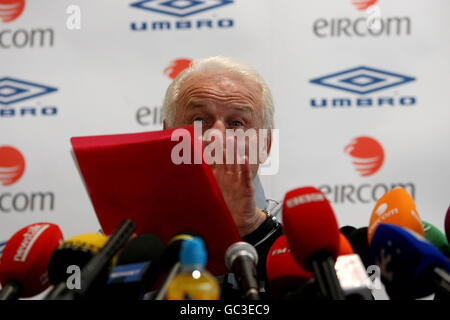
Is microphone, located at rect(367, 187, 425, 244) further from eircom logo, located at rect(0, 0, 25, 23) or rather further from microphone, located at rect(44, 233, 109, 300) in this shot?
eircom logo, located at rect(0, 0, 25, 23)

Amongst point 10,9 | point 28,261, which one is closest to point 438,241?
point 28,261

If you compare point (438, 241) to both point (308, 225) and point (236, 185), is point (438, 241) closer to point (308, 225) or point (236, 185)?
point (308, 225)

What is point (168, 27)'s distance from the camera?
2059mm

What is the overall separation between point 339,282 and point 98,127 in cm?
157

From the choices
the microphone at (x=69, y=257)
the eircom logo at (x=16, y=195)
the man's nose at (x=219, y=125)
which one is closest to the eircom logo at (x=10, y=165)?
the eircom logo at (x=16, y=195)

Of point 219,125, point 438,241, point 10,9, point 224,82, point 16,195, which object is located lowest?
point 16,195

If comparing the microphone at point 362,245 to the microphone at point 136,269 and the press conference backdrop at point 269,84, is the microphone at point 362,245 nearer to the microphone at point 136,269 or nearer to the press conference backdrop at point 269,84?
the microphone at point 136,269

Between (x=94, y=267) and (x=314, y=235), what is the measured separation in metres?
0.25

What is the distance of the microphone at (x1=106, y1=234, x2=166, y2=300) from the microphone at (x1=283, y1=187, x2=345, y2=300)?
160 millimetres

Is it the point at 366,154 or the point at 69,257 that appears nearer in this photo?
the point at 69,257

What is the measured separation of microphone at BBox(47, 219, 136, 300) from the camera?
1.84 ft

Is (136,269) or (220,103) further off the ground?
(220,103)

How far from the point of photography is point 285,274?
28.5 inches
